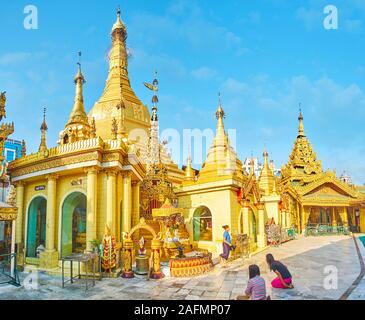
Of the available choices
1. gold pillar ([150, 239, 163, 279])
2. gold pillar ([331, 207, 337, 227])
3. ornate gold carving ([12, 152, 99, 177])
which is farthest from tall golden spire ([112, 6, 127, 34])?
gold pillar ([331, 207, 337, 227])

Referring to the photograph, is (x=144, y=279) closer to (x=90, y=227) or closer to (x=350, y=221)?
(x=90, y=227)

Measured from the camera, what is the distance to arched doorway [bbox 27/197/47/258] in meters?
16.6

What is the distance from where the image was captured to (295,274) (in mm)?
11578

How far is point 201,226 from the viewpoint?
20.4 meters

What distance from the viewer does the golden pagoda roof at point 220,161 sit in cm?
1973

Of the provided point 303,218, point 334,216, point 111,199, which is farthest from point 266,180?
→ point 111,199

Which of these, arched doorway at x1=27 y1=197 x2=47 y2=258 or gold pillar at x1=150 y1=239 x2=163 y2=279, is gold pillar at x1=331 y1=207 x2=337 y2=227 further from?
arched doorway at x1=27 y1=197 x2=47 y2=258

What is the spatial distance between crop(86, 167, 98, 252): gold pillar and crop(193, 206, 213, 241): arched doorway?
337 inches

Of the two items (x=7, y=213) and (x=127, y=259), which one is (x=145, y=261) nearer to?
(x=127, y=259)

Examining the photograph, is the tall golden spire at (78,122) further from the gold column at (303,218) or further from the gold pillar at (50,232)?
the gold column at (303,218)

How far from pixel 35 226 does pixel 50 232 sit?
3541mm

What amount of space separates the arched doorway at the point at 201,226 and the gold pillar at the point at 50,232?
9266 millimetres

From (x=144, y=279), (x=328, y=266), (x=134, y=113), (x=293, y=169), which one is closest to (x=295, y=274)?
(x=328, y=266)
